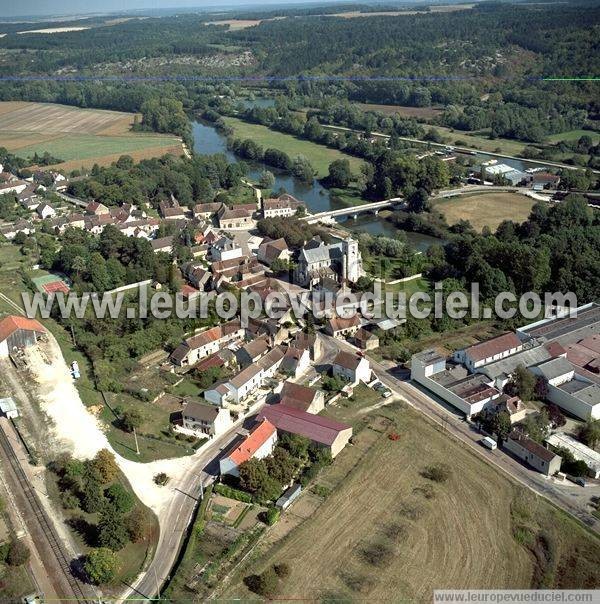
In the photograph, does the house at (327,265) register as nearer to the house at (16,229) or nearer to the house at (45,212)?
the house at (16,229)

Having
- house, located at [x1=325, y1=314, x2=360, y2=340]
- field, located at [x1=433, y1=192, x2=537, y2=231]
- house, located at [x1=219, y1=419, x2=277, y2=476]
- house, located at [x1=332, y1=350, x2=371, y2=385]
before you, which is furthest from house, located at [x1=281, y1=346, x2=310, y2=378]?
field, located at [x1=433, y1=192, x2=537, y2=231]

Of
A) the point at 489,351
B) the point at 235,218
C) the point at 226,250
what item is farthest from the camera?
the point at 235,218

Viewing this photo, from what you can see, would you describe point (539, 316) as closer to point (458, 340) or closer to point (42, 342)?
point (458, 340)

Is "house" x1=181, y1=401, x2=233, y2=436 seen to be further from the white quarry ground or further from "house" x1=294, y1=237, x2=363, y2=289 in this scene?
"house" x1=294, y1=237, x2=363, y2=289

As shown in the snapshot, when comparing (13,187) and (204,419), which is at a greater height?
(13,187)

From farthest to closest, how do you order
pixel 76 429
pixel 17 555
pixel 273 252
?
1. pixel 273 252
2. pixel 76 429
3. pixel 17 555

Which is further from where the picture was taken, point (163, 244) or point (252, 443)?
point (163, 244)

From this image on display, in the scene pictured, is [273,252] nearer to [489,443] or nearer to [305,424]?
Result: [305,424]

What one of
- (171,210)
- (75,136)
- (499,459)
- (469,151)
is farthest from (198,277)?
(75,136)
